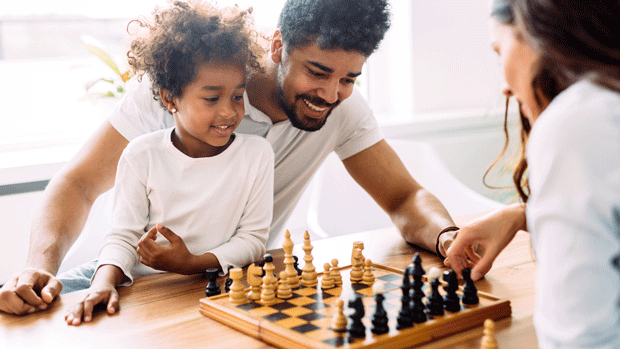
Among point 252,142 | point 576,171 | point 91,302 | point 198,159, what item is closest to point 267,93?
point 252,142

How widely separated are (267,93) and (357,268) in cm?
87

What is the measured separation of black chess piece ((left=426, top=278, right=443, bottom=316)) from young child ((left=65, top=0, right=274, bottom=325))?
56cm

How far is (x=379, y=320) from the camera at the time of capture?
0.98 metres

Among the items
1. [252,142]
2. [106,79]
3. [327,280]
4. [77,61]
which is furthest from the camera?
[77,61]

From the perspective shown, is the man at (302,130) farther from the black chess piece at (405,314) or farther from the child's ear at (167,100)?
the black chess piece at (405,314)

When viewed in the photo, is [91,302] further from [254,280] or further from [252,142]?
[252,142]

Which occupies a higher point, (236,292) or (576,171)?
(576,171)

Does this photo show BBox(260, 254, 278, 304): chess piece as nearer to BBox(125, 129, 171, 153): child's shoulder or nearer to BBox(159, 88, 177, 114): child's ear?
BBox(125, 129, 171, 153): child's shoulder

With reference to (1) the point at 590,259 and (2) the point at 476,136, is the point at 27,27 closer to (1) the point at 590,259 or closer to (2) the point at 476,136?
(2) the point at 476,136

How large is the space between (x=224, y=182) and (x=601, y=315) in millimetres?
1106

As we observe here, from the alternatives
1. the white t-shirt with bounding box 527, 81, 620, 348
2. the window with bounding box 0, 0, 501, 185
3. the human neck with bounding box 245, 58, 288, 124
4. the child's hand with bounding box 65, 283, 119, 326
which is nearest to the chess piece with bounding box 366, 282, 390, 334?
the white t-shirt with bounding box 527, 81, 620, 348

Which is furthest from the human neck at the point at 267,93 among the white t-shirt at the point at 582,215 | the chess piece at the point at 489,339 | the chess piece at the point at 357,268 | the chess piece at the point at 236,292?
the white t-shirt at the point at 582,215

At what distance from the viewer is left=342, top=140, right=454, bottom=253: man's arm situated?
168cm

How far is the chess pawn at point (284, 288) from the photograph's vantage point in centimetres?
120
